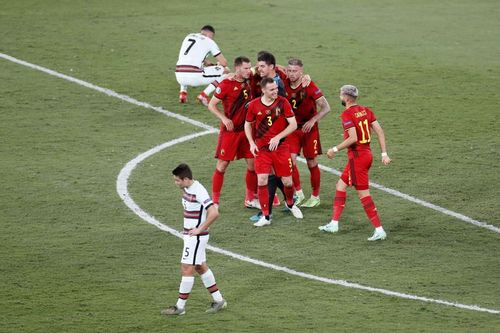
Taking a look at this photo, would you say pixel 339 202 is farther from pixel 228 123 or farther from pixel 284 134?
pixel 228 123

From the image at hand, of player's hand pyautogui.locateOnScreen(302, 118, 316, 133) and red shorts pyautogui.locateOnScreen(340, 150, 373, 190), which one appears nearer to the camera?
red shorts pyautogui.locateOnScreen(340, 150, 373, 190)

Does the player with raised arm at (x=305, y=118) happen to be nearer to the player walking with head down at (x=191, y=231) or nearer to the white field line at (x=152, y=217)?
the white field line at (x=152, y=217)

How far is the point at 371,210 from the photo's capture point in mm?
14234

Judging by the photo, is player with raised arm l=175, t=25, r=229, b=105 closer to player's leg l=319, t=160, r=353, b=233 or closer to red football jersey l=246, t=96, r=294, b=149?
red football jersey l=246, t=96, r=294, b=149

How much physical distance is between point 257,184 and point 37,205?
318cm

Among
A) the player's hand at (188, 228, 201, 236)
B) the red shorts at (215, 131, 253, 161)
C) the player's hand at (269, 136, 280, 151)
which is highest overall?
the player's hand at (269, 136, 280, 151)

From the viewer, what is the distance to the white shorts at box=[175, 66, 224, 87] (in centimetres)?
2025

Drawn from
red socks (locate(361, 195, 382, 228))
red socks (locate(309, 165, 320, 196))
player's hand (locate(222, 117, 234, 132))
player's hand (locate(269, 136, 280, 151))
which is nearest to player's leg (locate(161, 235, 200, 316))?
player's hand (locate(269, 136, 280, 151))

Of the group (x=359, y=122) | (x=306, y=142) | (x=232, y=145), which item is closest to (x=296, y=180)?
(x=306, y=142)

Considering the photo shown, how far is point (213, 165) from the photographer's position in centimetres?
1752

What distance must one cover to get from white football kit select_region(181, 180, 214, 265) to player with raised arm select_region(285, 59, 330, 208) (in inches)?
153

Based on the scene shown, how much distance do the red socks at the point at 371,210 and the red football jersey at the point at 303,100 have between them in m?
1.91

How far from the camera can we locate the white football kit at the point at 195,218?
1174 cm

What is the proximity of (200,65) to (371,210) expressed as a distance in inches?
275
